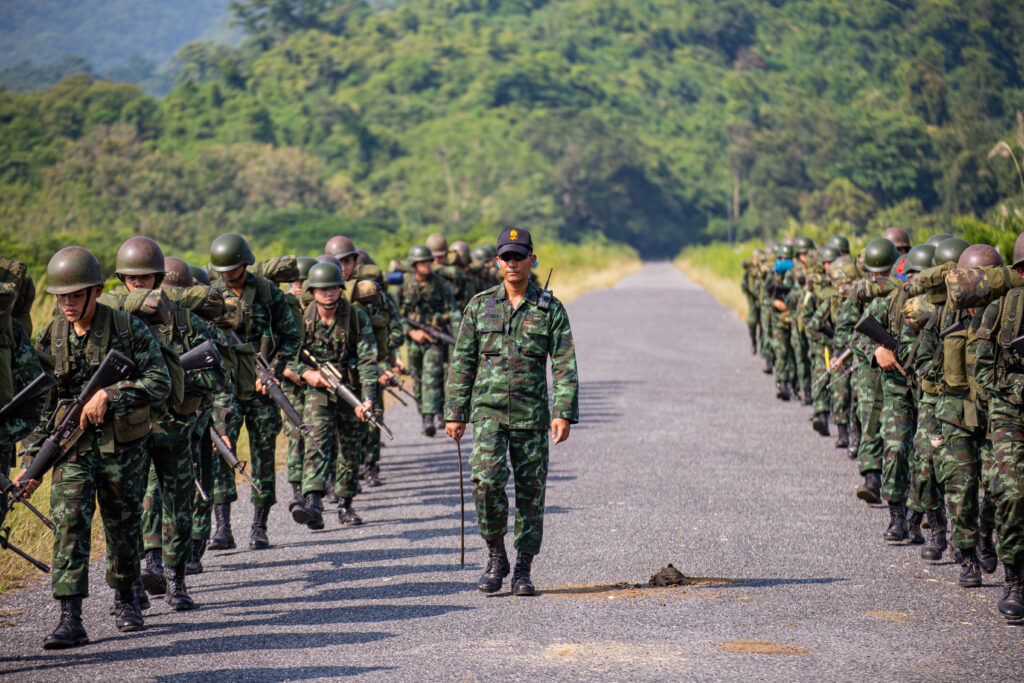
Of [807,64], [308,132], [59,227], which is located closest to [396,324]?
[59,227]

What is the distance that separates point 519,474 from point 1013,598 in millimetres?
2776

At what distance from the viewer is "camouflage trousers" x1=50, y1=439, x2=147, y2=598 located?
6340 millimetres

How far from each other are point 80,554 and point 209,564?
2.12m

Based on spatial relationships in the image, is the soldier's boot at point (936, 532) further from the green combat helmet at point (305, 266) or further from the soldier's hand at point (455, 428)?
the green combat helmet at point (305, 266)

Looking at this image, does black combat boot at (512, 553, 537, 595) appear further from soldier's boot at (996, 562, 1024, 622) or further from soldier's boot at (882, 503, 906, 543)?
soldier's boot at (882, 503, 906, 543)

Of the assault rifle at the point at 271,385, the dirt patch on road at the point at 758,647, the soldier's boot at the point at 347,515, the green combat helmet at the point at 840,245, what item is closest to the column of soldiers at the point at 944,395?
the dirt patch on road at the point at 758,647

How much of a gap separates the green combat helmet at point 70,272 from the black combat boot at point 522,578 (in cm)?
287

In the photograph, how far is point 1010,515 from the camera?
683cm

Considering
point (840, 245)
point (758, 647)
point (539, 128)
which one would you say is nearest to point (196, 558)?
point (758, 647)

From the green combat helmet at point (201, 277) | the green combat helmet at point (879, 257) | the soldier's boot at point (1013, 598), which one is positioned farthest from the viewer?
the green combat helmet at point (879, 257)

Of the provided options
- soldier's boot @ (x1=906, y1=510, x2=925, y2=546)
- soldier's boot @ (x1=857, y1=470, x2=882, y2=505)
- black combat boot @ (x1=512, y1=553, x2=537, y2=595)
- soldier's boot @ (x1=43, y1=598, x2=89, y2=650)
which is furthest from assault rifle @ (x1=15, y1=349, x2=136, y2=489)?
soldier's boot @ (x1=857, y1=470, x2=882, y2=505)

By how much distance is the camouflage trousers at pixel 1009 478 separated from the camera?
6.79 m

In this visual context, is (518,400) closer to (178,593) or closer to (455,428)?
(455,428)

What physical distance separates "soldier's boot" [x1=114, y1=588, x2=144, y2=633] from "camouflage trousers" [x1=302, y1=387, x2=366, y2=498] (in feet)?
8.35
